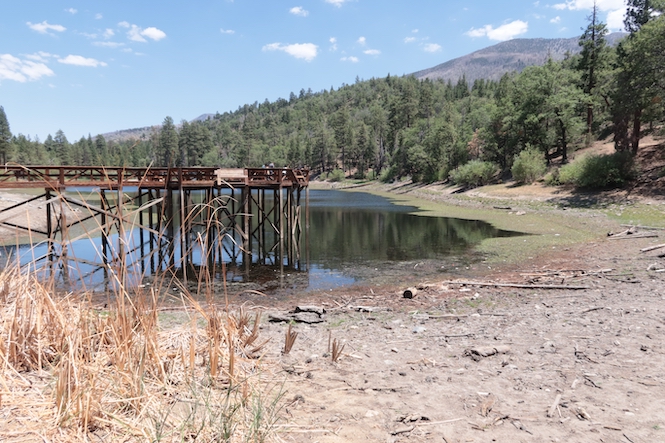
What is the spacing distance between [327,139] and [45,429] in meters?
A: 120

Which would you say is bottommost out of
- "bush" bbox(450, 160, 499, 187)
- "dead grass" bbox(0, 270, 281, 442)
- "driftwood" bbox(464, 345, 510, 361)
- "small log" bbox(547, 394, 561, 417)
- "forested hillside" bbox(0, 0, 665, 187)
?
"driftwood" bbox(464, 345, 510, 361)

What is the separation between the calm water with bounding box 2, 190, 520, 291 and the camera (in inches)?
647

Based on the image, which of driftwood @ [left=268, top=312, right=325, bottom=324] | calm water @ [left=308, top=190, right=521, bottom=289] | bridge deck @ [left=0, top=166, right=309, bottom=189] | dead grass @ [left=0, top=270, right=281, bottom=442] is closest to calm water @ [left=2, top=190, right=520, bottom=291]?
calm water @ [left=308, top=190, right=521, bottom=289]

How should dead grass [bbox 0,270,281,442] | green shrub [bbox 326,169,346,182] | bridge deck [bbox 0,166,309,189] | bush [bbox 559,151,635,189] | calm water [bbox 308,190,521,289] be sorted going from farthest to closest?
1. green shrub [bbox 326,169,346,182]
2. bush [bbox 559,151,635,189]
3. calm water [bbox 308,190,521,289]
4. bridge deck [bbox 0,166,309,189]
5. dead grass [bbox 0,270,281,442]

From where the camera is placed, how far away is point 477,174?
189ft

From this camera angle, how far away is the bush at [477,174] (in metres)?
56.8

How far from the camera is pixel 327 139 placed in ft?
395

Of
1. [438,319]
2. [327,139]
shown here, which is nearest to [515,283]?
[438,319]

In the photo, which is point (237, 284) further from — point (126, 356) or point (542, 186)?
point (542, 186)

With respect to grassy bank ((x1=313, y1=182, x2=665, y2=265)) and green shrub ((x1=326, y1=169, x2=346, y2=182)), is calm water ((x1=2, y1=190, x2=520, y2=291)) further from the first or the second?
green shrub ((x1=326, y1=169, x2=346, y2=182))

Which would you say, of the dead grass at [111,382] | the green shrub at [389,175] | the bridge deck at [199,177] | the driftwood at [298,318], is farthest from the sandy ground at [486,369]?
→ the green shrub at [389,175]

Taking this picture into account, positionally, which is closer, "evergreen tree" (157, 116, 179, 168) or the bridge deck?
"evergreen tree" (157, 116, 179, 168)

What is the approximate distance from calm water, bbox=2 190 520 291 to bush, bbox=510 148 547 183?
55.4ft

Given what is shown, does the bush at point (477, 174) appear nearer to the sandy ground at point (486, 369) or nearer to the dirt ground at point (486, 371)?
the sandy ground at point (486, 369)
